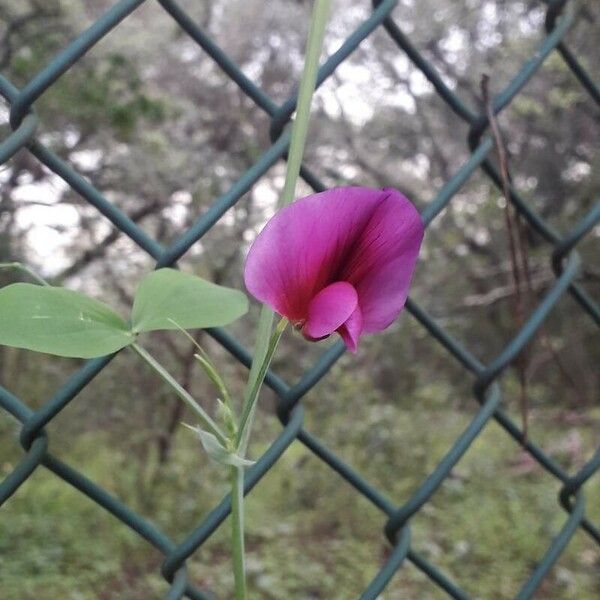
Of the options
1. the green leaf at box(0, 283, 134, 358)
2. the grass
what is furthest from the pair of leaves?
the grass

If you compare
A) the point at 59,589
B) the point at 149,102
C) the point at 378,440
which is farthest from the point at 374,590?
the point at 378,440

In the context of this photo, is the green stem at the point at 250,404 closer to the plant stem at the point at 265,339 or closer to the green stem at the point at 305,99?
the plant stem at the point at 265,339

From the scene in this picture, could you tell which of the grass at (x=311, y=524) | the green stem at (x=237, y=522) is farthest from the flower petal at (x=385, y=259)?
the grass at (x=311, y=524)

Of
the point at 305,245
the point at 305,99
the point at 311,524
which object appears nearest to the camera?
the point at 305,245

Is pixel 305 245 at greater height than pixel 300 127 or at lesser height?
lesser

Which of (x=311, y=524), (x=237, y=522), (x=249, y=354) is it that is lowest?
(x=237, y=522)

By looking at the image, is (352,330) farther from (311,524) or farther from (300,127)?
(311,524)

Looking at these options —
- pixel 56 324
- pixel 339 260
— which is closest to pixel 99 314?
pixel 56 324

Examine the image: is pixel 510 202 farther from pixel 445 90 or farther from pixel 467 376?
pixel 467 376
